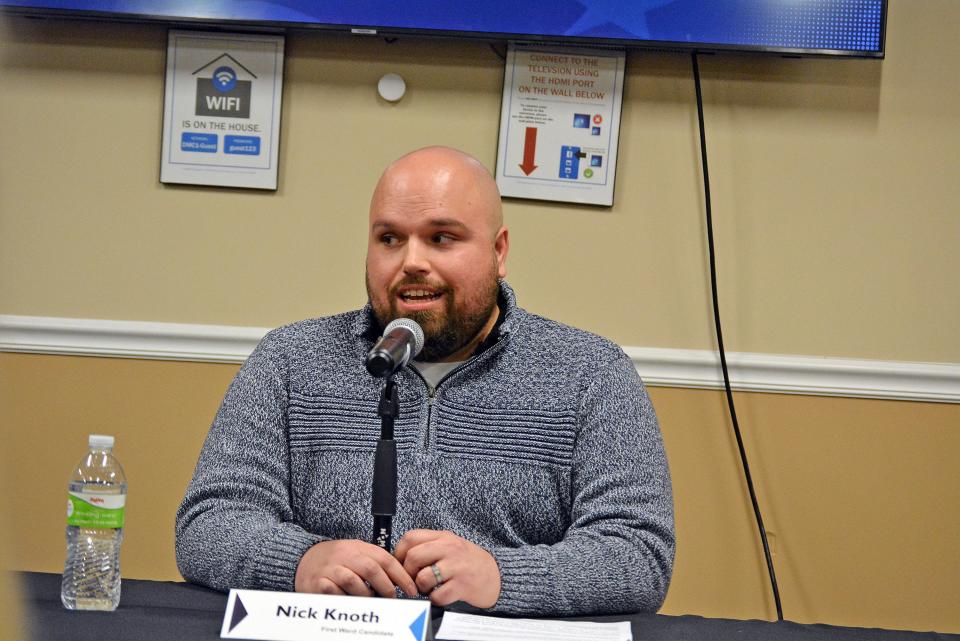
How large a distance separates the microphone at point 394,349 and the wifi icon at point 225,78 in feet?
4.40

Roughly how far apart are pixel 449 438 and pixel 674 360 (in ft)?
3.05

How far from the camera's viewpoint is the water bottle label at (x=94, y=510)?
119cm

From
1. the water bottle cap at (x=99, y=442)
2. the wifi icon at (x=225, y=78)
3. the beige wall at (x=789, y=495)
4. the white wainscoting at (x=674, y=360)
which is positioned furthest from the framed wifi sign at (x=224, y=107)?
the water bottle cap at (x=99, y=442)

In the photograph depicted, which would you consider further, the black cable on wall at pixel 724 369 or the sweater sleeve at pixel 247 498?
the black cable on wall at pixel 724 369

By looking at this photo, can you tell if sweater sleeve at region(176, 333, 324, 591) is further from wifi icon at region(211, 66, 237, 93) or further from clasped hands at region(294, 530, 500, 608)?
wifi icon at region(211, 66, 237, 93)

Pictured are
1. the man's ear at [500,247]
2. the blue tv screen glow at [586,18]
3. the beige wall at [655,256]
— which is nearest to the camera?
the man's ear at [500,247]

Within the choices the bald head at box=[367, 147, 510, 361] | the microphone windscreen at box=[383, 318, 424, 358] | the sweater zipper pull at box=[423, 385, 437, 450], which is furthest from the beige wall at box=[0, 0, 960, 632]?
the microphone windscreen at box=[383, 318, 424, 358]

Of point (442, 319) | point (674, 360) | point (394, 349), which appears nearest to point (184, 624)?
point (394, 349)

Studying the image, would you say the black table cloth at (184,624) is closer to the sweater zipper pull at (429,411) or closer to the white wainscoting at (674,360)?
the sweater zipper pull at (429,411)

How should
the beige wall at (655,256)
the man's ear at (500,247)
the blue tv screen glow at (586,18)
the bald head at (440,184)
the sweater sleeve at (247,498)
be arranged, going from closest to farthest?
the sweater sleeve at (247,498) < the bald head at (440,184) < the man's ear at (500,247) < the blue tv screen glow at (586,18) < the beige wall at (655,256)

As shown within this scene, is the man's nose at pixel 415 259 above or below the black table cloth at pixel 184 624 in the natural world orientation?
above

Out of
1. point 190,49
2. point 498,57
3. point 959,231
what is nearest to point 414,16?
point 498,57

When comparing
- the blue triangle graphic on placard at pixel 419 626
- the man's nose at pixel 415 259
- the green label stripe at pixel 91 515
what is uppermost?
the man's nose at pixel 415 259

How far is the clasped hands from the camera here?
4.09 feet
